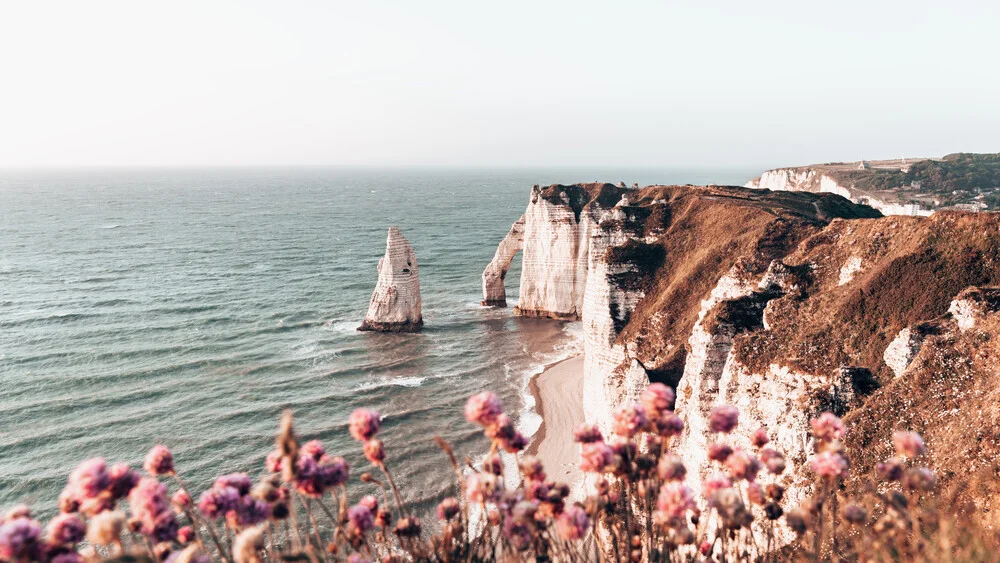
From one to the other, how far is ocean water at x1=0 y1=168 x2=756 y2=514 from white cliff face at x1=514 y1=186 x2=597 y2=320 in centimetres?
302

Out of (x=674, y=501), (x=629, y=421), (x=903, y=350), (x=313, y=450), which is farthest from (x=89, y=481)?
(x=903, y=350)

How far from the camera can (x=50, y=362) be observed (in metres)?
48.0

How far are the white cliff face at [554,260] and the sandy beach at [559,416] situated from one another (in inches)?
531

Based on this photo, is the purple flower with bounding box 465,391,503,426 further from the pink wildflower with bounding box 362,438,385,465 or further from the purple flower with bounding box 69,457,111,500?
the purple flower with bounding box 69,457,111,500

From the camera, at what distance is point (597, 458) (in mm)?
5867

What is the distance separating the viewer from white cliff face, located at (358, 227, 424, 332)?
5791 cm

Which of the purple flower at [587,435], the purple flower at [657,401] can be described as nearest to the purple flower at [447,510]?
the purple flower at [587,435]

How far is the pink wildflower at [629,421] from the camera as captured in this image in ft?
19.7

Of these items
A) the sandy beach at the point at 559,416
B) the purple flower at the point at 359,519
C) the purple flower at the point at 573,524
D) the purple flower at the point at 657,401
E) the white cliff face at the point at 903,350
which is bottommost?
the sandy beach at the point at 559,416

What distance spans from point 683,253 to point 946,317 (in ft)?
70.5

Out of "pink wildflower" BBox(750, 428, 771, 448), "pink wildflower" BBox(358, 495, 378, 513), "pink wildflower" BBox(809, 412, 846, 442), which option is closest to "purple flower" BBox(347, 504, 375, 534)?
"pink wildflower" BBox(358, 495, 378, 513)

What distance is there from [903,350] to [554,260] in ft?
149

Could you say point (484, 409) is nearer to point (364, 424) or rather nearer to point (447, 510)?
point (364, 424)

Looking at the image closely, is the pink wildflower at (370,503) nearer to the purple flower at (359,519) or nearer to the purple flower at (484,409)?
the purple flower at (359,519)
